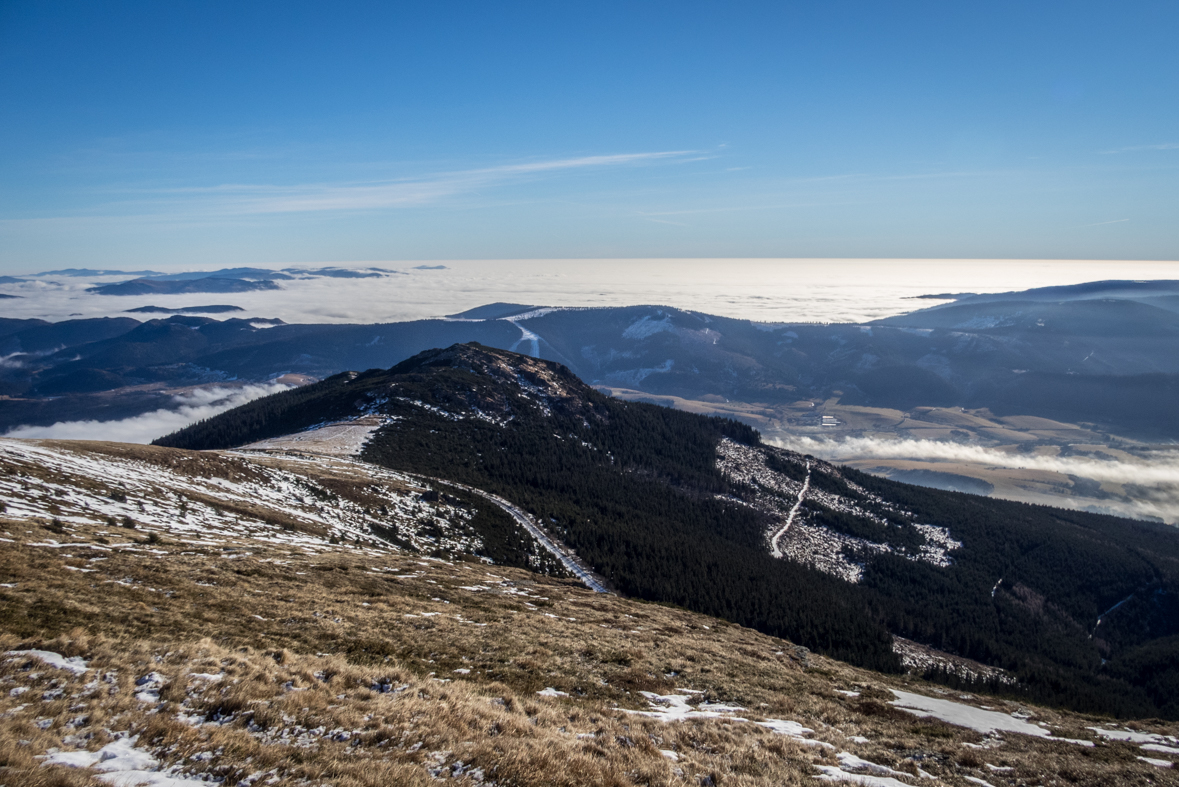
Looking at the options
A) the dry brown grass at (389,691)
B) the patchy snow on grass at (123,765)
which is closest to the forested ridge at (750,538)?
the dry brown grass at (389,691)

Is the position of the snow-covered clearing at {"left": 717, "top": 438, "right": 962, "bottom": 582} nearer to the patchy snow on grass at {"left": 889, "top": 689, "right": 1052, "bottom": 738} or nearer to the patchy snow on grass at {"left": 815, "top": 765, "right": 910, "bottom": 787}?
the patchy snow on grass at {"left": 889, "top": 689, "right": 1052, "bottom": 738}

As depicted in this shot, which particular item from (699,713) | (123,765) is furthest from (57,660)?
(699,713)

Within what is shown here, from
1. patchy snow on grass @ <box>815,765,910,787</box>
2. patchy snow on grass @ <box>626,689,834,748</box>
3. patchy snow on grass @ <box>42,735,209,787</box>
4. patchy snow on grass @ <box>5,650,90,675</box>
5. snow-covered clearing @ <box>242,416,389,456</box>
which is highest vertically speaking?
patchy snow on grass @ <box>42,735,209,787</box>

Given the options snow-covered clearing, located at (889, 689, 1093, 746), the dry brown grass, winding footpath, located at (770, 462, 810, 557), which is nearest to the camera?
the dry brown grass

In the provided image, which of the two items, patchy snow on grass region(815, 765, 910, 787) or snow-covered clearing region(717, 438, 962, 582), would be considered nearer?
patchy snow on grass region(815, 765, 910, 787)

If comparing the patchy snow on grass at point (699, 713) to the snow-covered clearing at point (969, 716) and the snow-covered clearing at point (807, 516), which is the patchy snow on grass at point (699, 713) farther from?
the snow-covered clearing at point (807, 516)

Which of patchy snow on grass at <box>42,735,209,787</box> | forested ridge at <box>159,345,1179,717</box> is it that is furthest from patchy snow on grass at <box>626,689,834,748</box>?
forested ridge at <box>159,345,1179,717</box>

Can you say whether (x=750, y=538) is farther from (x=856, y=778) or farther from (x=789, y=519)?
(x=856, y=778)

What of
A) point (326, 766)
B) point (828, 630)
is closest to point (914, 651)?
point (828, 630)
